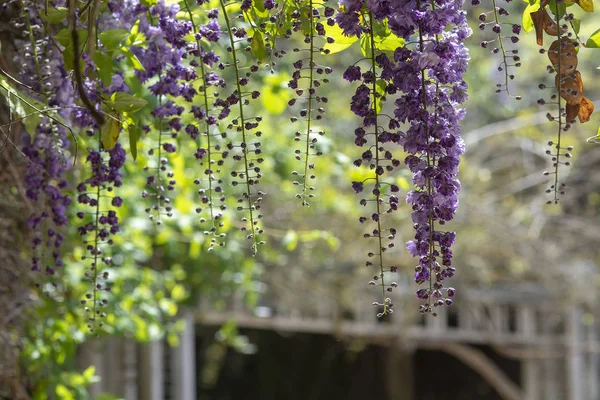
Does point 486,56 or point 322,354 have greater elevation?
point 486,56

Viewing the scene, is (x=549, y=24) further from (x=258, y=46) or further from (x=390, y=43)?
(x=258, y=46)

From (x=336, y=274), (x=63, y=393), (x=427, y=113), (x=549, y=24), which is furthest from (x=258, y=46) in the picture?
(x=336, y=274)

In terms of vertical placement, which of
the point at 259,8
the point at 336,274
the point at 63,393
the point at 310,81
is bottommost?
the point at 63,393

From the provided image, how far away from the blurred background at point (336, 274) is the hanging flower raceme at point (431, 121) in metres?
0.83

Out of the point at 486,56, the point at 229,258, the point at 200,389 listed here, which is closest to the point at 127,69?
the point at 229,258

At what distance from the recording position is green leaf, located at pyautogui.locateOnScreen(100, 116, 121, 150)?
1136 mm

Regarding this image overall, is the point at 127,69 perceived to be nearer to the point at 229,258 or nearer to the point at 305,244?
the point at 229,258

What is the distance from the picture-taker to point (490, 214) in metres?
4.38

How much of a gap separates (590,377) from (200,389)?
307cm

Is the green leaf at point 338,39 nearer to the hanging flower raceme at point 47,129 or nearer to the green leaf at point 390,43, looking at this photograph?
the green leaf at point 390,43

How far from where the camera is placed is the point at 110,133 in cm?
114

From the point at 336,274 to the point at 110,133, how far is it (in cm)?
375

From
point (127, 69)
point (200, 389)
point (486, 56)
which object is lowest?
point (200, 389)

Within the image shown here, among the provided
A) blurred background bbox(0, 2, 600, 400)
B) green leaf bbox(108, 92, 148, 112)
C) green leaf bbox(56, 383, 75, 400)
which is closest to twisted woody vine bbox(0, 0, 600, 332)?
green leaf bbox(108, 92, 148, 112)
